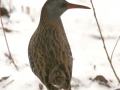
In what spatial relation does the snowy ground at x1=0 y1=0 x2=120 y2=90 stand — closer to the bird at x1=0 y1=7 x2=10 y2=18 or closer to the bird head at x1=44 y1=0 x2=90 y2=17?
the bird at x1=0 y1=7 x2=10 y2=18

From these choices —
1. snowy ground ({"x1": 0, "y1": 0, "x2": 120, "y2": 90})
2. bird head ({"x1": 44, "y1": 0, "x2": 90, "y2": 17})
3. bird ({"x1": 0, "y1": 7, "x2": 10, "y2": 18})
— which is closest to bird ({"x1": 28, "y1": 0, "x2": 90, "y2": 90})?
bird head ({"x1": 44, "y1": 0, "x2": 90, "y2": 17})

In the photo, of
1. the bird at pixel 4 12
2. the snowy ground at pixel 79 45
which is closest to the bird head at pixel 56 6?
the snowy ground at pixel 79 45

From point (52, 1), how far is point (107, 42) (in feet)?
4.71

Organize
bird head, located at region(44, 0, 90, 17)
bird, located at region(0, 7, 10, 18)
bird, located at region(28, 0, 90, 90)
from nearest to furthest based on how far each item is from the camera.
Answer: bird, located at region(28, 0, 90, 90)
bird head, located at region(44, 0, 90, 17)
bird, located at region(0, 7, 10, 18)

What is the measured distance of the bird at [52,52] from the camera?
3.43 m

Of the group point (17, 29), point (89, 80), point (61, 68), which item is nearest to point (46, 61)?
point (61, 68)

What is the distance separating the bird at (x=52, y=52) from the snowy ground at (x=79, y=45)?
0.58 m

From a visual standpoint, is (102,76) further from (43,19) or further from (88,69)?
(43,19)

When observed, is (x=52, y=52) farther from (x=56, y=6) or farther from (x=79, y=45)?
(x=79, y=45)

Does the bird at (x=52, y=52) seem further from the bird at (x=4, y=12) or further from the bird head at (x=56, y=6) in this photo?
the bird at (x=4, y=12)

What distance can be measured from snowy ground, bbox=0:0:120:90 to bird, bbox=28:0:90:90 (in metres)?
0.58

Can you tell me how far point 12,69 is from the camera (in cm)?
441

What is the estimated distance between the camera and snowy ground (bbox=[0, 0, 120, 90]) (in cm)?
421

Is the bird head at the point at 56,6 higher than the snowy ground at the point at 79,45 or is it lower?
higher
